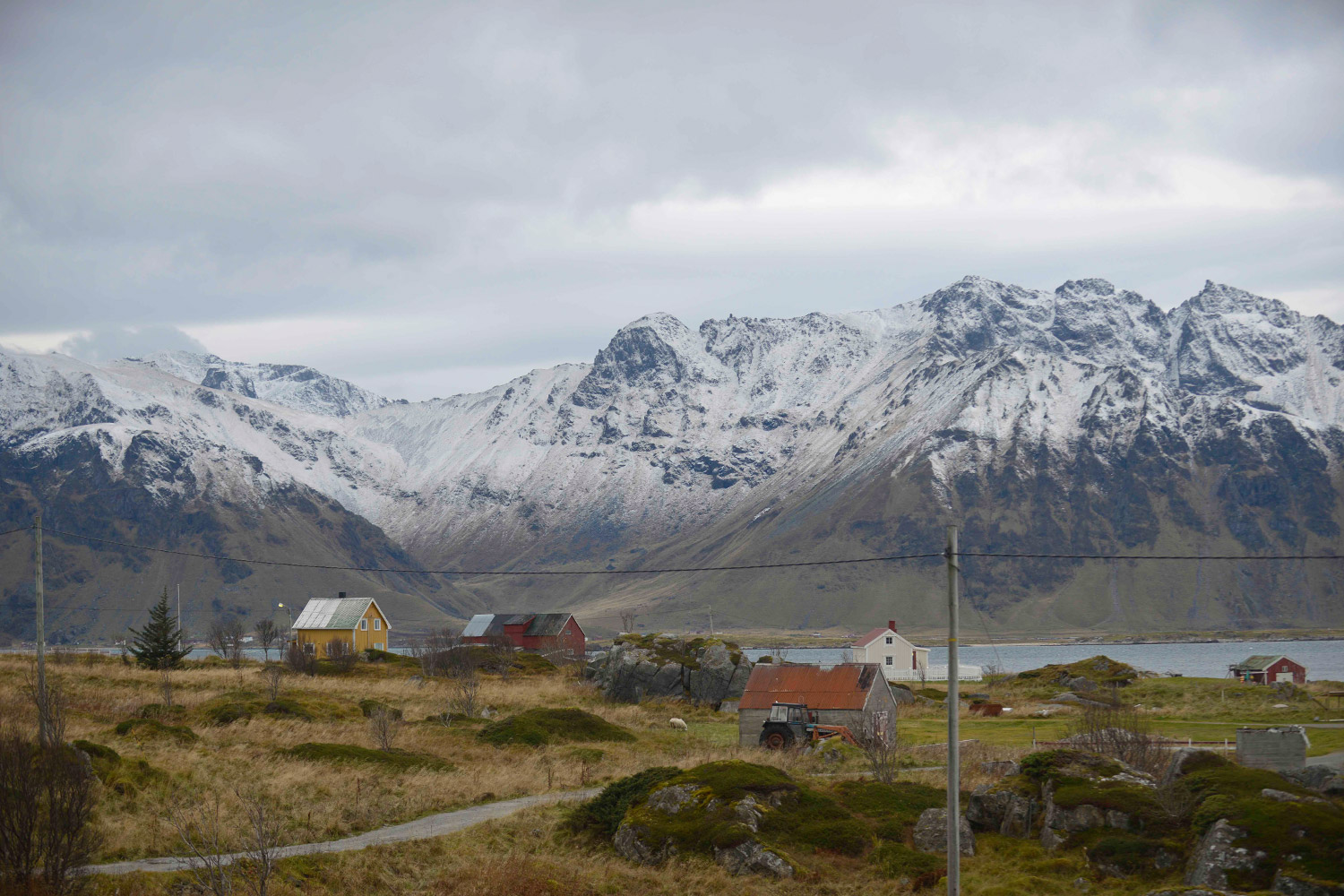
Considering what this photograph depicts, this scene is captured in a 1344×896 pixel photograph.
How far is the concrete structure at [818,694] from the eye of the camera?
4881 centimetres

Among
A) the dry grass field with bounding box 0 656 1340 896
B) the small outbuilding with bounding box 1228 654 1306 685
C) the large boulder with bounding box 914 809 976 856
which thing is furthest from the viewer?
the small outbuilding with bounding box 1228 654 1306 685

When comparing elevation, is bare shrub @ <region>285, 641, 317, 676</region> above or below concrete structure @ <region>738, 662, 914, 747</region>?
below

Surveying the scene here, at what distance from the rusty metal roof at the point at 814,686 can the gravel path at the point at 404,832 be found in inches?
657

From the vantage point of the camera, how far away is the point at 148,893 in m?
20.3

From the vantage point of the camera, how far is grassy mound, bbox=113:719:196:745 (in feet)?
112

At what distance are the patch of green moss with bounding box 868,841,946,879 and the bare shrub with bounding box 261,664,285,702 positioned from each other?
2860 centimetres

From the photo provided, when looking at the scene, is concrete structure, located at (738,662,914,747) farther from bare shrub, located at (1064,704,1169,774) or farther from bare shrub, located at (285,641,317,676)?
bare shrub, located at (285,641,317,676)

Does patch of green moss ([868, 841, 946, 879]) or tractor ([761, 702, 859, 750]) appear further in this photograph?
tractor ([761, 702, 859, 750])

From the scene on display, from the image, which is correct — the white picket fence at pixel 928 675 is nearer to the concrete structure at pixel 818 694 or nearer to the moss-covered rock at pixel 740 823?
the concrete structure at pixel 818 694

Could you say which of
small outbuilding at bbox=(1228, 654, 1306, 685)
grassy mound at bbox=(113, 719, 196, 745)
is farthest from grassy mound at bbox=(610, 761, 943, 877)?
small outbuilding at bbox=(1228, 654, 1306, 685)

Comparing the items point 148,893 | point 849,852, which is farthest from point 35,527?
point 849,852

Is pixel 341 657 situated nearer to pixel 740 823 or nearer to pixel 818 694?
pixel 818 694

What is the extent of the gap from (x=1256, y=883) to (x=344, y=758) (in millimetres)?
23829

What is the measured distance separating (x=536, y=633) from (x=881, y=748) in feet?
277
